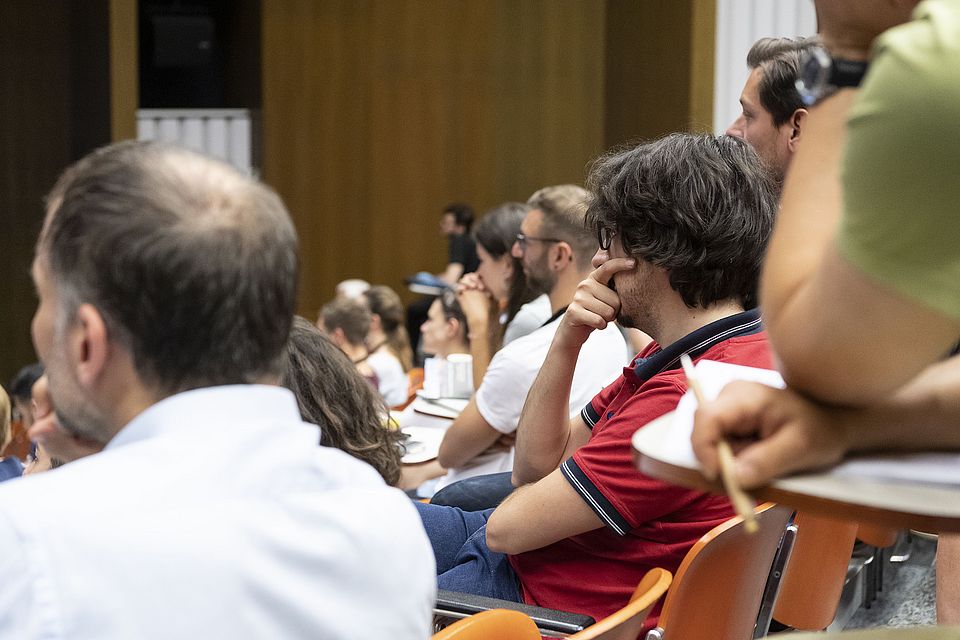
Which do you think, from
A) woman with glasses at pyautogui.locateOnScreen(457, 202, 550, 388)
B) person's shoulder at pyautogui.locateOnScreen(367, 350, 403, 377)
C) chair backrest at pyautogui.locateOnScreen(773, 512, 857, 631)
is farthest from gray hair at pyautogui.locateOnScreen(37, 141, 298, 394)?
person's shoulder at pyautogui.locateOnScreen(367, 350, 403, 377)

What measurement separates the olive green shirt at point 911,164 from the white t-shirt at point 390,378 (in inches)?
156

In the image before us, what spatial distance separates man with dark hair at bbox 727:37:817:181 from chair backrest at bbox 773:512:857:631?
0.79 meters

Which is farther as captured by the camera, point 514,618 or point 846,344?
point 514,618

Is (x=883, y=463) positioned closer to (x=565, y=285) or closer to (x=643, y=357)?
(x=643, y=357)

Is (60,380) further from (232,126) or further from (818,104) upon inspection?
(232,126)

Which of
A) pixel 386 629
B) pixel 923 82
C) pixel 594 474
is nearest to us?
pixel 923 82

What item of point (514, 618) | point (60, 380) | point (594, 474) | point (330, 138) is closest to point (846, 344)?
point (60, 380)

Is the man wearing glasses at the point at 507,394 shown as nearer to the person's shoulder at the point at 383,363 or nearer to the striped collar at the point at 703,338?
the striped collar at the point at 703,338

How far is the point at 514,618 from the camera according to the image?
4.31 feet

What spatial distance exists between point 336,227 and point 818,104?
7869mm

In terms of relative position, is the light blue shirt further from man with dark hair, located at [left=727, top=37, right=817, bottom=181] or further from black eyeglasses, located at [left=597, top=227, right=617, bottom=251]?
man with dark hair, located at [left=727, top=37, right=817, bottom=181]

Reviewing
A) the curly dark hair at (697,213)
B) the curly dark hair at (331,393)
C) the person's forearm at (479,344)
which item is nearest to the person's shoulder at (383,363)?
the person's forearm at (479,344)

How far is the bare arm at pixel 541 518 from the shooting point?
1.79 meters

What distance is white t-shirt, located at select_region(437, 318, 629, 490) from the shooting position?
9.70 ft
